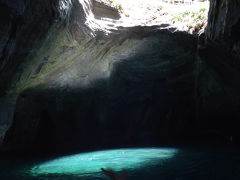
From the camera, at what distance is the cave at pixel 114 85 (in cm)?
902

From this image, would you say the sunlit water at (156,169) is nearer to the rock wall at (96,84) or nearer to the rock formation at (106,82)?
the rock formation at (106,82)

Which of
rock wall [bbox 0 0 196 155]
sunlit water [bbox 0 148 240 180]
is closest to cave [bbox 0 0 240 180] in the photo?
rock wall [bbox 0 0 196 155]

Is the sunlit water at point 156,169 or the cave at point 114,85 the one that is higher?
the cave at point 114,85

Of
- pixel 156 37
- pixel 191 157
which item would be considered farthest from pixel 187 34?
pixel 191 157

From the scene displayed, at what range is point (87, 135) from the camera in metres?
12.6

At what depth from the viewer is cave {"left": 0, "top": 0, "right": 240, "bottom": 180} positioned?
902 centimetres

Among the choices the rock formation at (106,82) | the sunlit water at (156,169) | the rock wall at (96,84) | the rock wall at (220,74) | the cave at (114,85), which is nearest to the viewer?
the sunlit water at (156,169)

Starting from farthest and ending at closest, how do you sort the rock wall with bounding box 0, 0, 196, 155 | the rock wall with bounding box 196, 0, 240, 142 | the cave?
the rock wall with bounding box 0, 0, 196, 155 < the cave < the rock wall with bounding box 196, 0, 240, 142

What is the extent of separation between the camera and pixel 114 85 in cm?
1192

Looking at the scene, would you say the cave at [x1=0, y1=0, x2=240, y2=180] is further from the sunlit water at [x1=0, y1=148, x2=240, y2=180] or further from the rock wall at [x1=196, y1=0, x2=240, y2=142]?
the sunlit water at [x1=0, y1=148, x2=240, y2=180]

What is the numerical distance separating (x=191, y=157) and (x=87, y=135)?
606cm

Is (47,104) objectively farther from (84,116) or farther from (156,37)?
(156,37)

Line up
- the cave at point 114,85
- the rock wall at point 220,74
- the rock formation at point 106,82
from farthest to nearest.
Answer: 1. the rock formation at point 106,82
2. the cave at point 114,85
3. the rock wall at point 220,74

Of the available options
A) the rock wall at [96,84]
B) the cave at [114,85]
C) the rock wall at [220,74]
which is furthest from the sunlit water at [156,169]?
the rock wall at [96,84]
